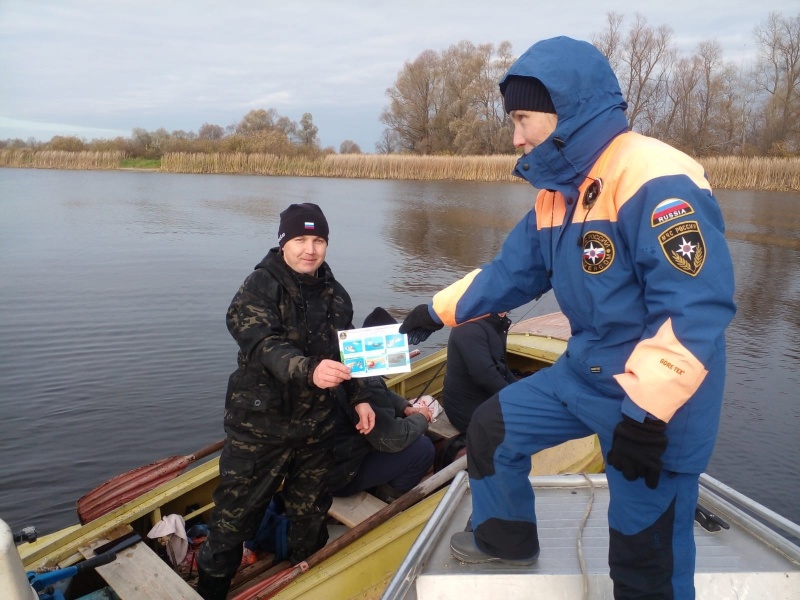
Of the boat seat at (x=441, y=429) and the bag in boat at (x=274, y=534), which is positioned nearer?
the bag in boat at (x=274, y=534)

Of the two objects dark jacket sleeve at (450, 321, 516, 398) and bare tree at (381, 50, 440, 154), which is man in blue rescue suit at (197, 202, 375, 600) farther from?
bare tree at (381, 50, 440, 154)

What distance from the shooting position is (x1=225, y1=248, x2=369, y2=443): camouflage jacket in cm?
315

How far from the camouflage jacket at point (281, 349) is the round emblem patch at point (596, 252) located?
139 centimetres

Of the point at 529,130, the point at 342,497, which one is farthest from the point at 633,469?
the point at 342,497

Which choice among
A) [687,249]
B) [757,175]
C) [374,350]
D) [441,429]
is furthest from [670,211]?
[757,175]

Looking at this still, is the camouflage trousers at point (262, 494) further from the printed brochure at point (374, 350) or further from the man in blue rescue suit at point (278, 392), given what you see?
the printed brochure at point (374, 350)

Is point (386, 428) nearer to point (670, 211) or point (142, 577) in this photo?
point (142, 577)

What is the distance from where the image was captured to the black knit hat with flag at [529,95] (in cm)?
231

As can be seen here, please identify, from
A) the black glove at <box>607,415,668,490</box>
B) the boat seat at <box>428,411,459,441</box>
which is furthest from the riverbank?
the black glove at <box>607,415,668,490</box>

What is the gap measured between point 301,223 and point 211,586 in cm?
194

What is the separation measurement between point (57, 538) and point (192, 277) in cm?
1002

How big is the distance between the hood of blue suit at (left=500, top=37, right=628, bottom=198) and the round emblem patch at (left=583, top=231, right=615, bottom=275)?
214 mm

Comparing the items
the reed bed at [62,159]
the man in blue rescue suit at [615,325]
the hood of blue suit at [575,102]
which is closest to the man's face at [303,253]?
the man in blue rescue suit at [615,325]

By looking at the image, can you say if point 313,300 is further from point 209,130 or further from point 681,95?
point 209,130
